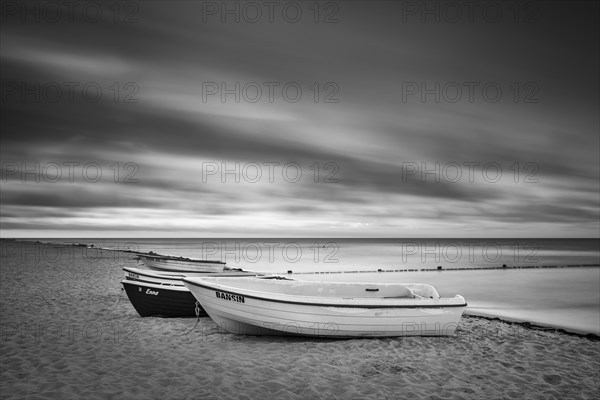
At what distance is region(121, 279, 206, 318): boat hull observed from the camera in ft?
37.3

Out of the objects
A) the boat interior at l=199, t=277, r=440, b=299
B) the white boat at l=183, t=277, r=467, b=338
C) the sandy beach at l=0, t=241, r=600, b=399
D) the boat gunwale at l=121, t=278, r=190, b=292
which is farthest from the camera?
the boat interior at l=199, t=277, r=440, b=299

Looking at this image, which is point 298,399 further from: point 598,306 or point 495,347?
point 598,306

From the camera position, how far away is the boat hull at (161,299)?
448 inches

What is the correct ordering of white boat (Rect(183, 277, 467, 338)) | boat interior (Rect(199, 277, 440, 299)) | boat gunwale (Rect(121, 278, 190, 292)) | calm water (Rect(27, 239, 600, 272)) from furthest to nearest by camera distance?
calm water (Rect(27, 239, 600, 272))
boat interior (Rect(199, 277, 440, 299))
boat gunwale (Rect(121, 278, 190, 292))
white boat (Rect(183, 277, 467, 338))

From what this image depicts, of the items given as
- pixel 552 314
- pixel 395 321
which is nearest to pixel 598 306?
pixel 552 314

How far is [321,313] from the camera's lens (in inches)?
374

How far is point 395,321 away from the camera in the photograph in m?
9.75

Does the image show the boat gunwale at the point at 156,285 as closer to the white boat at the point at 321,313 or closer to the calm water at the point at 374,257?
the white boat at the point at 321,313

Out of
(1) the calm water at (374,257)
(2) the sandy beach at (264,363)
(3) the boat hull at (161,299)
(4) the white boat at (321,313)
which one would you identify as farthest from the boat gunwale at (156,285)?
(1) the calm water at (374,257)

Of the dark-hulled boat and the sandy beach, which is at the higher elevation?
the dark-hulled boat

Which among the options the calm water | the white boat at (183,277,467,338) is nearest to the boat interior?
the white boat at (183,277,467,338)

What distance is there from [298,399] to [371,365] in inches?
89.9

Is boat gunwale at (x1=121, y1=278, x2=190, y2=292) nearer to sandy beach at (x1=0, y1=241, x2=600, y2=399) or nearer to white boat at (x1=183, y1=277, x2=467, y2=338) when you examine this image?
sandy beach at (x1=0, y1=241, x2=600, y2=399)

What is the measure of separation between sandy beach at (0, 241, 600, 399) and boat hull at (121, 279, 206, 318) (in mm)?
367
